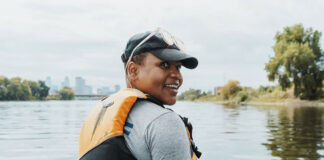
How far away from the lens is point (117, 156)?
57.3 inches

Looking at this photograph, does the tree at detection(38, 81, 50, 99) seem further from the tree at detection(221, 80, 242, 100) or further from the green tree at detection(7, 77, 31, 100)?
the tree at detection(221, 80, 242, 100)

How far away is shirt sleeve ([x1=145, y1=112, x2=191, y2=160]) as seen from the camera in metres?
1.34

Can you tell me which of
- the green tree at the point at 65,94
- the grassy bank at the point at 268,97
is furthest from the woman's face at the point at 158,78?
the green tree at the point at 65,94

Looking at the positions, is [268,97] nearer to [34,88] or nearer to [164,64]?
[164,64]

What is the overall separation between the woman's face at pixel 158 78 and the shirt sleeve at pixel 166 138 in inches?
12.3

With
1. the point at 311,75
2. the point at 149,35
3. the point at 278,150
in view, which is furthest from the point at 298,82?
the point at 149,35

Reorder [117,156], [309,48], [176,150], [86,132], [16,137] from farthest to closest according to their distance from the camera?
[309,48] < [16,137] < [86,132] < [117,156] < [176,150]

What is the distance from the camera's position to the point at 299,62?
142 feet

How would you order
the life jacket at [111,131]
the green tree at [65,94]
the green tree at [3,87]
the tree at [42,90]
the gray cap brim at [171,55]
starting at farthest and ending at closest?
the green tree at [65,94] < the tree at [42,90] < the green tree at [3,87] < the gray cap brim at [171,55] < the life jacket at [111,131]

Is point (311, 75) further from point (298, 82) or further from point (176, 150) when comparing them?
point (176, 150)

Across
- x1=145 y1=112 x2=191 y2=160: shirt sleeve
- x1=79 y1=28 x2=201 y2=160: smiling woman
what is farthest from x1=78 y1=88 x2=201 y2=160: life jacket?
x1=145 y1=112 x2=191 y2=160: shirt sleeve

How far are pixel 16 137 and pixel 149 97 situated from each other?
11029 mm

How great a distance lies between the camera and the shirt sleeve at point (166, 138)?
1338 mm

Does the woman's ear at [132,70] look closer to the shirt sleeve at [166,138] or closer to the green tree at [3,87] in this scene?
→ the shirt sleeve at [166,138]
